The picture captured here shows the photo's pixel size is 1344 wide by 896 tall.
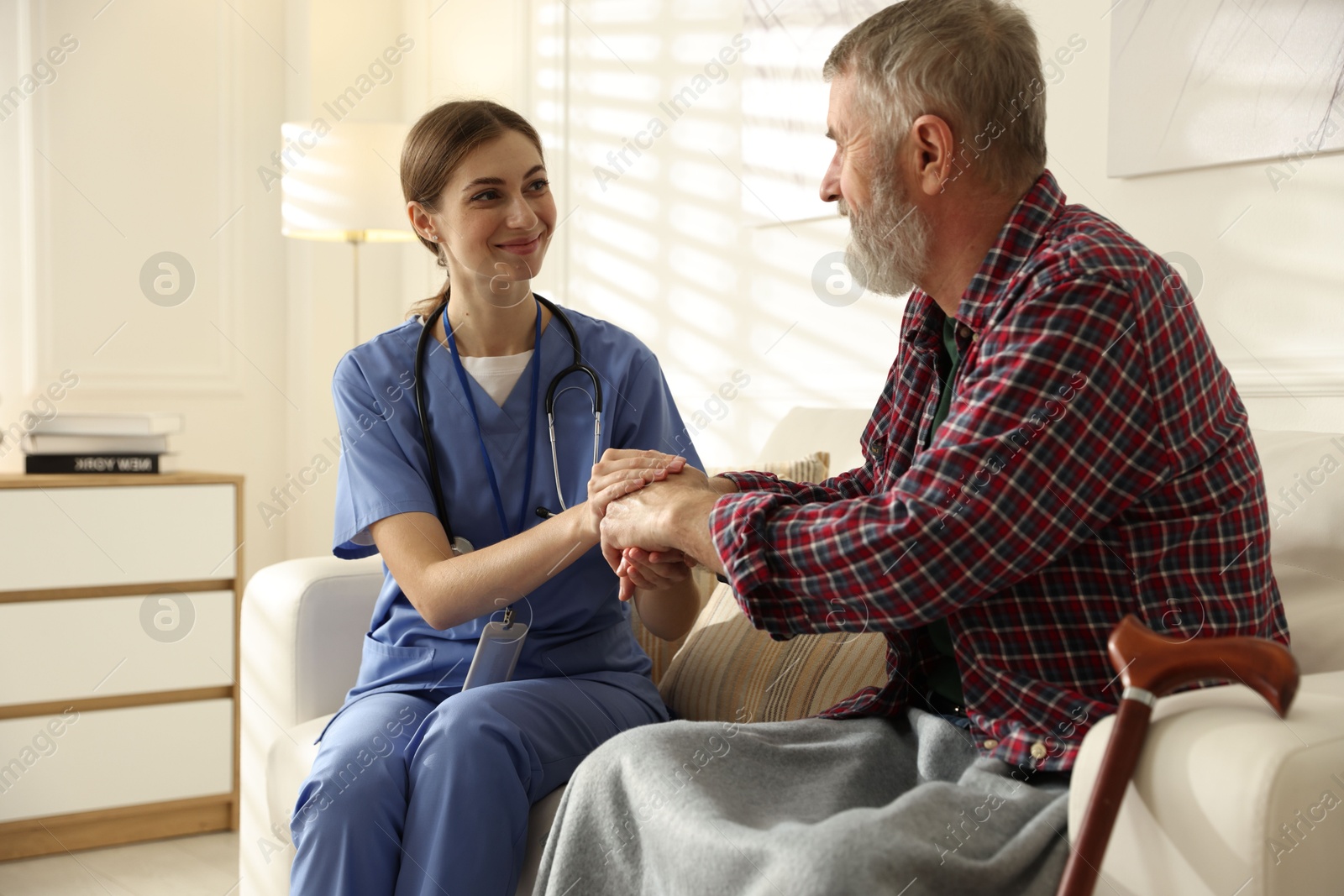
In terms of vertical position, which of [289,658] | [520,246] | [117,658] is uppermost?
[520,246]

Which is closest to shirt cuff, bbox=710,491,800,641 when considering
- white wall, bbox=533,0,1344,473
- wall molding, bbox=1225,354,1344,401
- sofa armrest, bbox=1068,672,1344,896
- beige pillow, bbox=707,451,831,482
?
sofa armrest, bbox=1068,672,1344,896

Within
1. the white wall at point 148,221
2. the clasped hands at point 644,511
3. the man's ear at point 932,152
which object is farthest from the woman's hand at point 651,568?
the white wall at point 148,221

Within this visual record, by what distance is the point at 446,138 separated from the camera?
1.71 meters

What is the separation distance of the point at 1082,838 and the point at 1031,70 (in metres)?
0.75

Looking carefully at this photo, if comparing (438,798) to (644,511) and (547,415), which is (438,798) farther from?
(547,415)

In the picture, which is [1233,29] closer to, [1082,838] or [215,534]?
[1082,838]

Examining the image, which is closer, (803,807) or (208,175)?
(803,807)

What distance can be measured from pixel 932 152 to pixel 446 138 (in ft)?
2.56

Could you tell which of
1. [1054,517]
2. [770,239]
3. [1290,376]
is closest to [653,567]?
[1054,517]

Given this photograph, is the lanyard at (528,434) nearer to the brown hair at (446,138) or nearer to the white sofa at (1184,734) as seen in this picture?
the brown hair at (446,138)

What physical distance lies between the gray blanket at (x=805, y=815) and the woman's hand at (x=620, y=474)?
288 mm

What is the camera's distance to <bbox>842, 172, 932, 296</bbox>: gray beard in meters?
1.24

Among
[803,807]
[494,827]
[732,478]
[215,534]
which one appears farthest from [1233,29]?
[215,534]

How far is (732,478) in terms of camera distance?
1.50 m
